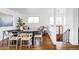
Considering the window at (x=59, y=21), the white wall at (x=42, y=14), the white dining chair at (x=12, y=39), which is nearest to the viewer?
the white wall at (x=42, y=14)

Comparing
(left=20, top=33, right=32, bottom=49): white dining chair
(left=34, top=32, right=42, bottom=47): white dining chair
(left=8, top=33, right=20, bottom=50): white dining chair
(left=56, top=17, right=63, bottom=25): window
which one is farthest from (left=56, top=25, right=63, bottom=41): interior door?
(left=8, top=33, right=20, bottom=50): white dining chair

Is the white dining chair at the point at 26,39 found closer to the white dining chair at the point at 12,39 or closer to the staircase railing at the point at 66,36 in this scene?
the white dining chair at the point at 12,39

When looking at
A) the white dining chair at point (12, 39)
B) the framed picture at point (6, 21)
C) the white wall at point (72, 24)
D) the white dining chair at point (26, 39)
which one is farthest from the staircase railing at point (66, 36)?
the framed picture at point (6, 21)

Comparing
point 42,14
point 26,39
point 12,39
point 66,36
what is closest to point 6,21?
point 12,39

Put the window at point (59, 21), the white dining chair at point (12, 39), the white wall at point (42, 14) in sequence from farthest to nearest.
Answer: the window at point (59, 21)
the white dining chair at point (12, 39)
the white wall at point (42, 14)

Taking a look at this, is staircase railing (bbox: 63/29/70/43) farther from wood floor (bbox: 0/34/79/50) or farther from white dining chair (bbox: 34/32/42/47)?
white dining chair (bbox: 34/32/42/47)

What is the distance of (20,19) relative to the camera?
2.93 meters

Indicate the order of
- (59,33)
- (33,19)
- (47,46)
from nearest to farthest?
1. (47,46)
2. (33,19)
3. (59,33)

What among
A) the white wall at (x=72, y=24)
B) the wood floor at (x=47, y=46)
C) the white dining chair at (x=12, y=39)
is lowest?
the wood floor at (x=47, y=46)

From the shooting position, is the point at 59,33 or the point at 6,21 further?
the point at 59,33

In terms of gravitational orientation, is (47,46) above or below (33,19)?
below

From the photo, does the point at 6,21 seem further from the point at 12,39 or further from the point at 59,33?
the point at 59,33
